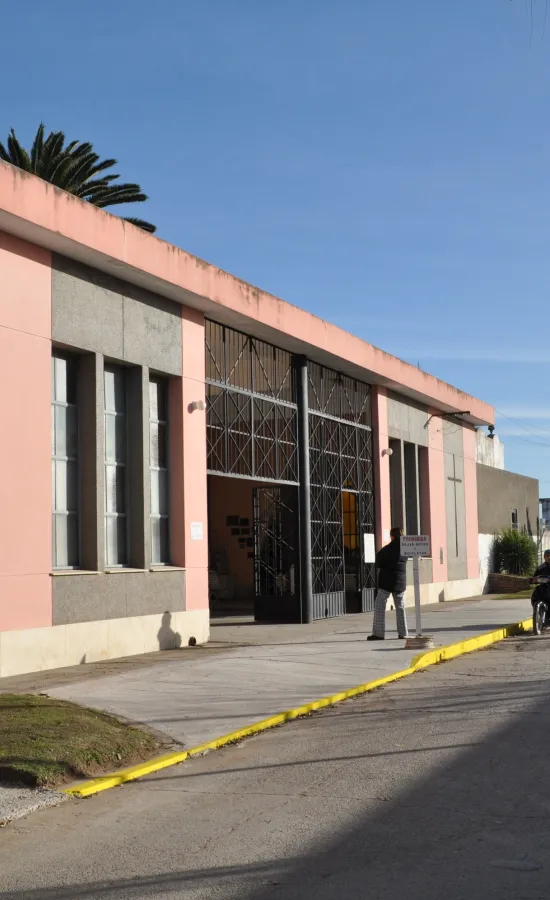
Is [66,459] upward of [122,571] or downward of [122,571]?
upward

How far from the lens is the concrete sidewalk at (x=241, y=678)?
1002 centimetres

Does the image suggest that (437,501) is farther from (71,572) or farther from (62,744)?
(62,744)

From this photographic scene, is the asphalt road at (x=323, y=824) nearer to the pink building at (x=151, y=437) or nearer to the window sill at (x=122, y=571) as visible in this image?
the pink building at (x=151, y=437)

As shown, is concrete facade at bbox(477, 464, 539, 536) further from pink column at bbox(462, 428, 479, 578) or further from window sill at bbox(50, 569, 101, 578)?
window sill at bbox(50, 569, 101, 578)

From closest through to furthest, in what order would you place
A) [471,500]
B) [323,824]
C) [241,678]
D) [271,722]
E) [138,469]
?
1. [323,824]
2. [271,722]
3. [241,678]
4. [138,469]
5. [471,500]

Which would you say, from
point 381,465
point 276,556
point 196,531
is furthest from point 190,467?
point 381,465

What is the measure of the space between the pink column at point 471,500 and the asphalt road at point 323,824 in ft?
79.0

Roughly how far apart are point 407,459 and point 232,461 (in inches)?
426

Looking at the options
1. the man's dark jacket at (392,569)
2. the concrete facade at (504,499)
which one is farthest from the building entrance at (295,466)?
the concrete facade at (504,499)

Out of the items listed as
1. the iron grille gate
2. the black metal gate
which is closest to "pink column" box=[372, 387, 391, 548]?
the iron grille gate

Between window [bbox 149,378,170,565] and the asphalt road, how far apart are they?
301 inches

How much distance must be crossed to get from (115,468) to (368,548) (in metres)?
10.1

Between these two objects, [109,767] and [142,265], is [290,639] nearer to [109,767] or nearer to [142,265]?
[142,265]

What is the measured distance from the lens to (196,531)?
17750 millimetres
